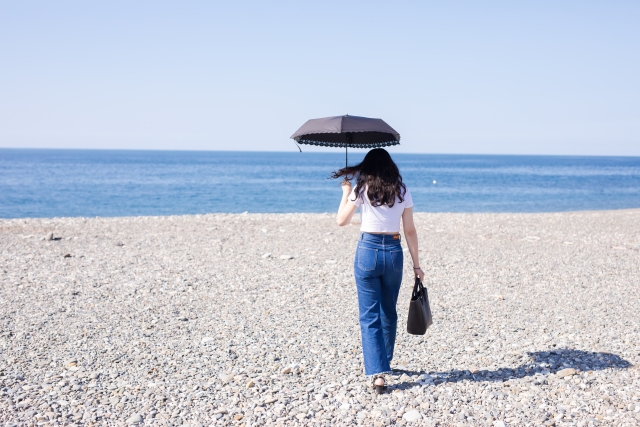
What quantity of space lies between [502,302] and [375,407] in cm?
450

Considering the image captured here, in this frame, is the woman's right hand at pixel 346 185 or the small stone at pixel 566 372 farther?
the small stone at pixel 566 372

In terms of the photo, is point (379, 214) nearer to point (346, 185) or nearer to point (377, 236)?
point (377, 236)

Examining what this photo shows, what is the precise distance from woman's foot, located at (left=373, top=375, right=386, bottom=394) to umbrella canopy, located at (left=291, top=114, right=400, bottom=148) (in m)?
2.34

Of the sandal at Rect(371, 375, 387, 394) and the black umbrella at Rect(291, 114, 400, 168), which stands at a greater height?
the black umbrella at Rect(291, 114, 400, 168)

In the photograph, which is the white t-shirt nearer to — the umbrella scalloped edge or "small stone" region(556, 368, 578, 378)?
the umbrella scalloped edge

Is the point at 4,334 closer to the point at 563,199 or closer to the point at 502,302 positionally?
the point at 502,302

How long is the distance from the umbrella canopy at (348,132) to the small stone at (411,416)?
2581mm

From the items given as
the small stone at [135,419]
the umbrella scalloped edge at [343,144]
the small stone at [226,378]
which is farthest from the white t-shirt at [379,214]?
the small stone at [135,419]

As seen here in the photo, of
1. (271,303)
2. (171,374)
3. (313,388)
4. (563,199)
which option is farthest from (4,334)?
(563,199)

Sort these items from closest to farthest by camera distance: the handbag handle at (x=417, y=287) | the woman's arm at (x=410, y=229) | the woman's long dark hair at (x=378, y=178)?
the woman's long dark hair at (x=378, y=178)
the woman's arm at (x=410, y=229)
the handbag handle at (x=417, y=287)

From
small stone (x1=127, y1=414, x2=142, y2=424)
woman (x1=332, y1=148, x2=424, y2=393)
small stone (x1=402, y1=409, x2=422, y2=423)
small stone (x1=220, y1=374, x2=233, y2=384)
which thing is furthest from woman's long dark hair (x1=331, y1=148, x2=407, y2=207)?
small stone (x1=127, y1=414, x2=142, y2=424)

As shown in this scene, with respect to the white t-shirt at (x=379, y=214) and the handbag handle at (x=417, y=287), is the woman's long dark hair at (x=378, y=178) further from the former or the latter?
the handbag handle at (x=417, y=287)

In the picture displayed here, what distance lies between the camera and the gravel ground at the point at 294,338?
4.83 metres

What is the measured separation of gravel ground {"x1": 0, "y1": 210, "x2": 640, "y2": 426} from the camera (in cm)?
483
